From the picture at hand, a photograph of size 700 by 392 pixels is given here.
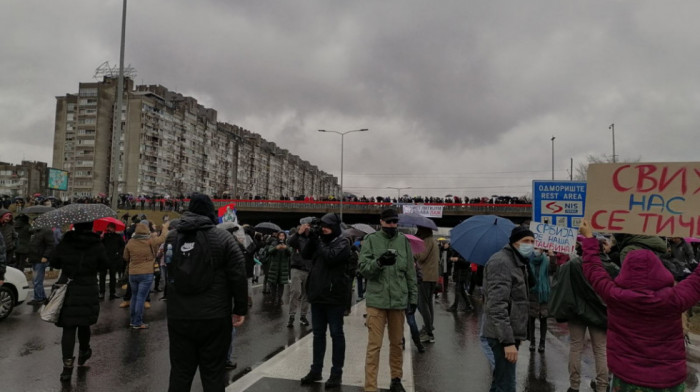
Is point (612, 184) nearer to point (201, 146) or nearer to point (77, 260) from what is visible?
point (77, 260)

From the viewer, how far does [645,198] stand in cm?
399

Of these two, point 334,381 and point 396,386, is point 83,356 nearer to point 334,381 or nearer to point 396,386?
point 334,381

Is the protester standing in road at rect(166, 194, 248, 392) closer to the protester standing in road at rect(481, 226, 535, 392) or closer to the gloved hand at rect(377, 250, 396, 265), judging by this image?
the gloved hand at rect(377, 250, 396, 265)

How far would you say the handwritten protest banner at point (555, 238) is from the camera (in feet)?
25.5

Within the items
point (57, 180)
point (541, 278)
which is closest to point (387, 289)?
point (541, 278)

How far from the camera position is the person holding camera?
4.91m

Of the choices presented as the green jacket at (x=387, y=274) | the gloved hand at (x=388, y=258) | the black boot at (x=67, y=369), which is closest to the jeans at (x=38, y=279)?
the black boot at (x=67, y=369)

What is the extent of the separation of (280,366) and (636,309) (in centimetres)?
420

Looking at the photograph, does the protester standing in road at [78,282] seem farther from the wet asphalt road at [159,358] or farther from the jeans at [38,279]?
the jeans at [38,279]

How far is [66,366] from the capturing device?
211 inches

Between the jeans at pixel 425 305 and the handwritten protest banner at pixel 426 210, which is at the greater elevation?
the handwritten protest banner at pixel 426 210

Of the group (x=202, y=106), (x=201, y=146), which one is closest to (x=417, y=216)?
(x=201, y=146)

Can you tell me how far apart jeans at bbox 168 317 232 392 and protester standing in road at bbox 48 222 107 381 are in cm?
239

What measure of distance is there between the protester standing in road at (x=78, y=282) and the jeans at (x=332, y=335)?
2657 millimetres
